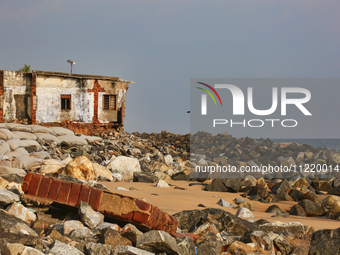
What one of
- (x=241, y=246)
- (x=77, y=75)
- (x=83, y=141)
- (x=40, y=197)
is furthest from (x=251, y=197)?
(x=77, y=75)

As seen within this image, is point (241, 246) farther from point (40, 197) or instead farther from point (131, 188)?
point (131, 188)

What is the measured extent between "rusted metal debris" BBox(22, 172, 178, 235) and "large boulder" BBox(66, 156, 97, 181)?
2441 millimetres

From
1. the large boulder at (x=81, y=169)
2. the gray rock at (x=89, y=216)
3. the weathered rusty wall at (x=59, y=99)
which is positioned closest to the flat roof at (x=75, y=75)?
the weathered rusty wall at (x=59, y=99)

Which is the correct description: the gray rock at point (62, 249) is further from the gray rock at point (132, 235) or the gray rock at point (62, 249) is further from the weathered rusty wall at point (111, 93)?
the weathered rusty wall at point (111, 93)

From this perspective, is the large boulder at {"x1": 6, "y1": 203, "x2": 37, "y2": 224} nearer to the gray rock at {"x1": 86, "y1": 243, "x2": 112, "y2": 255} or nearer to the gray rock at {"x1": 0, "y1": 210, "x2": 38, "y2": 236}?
the gray rock at {"x1": 0, "y1": 210, "x2": 38, "y2": 236}

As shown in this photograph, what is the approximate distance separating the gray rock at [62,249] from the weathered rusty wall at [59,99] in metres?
17.5

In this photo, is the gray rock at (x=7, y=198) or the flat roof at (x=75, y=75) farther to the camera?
the flat roof at (x=75, y=75)

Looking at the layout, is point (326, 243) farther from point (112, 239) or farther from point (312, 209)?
point (312, 209)

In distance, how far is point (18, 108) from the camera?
19078mm

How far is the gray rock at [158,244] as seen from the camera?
129 inches

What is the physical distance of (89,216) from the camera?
3871 millimetres

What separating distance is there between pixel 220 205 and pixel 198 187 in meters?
2.50

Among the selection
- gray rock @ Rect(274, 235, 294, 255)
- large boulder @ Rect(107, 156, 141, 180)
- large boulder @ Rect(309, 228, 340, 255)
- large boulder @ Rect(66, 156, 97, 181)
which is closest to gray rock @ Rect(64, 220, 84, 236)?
gray rock @ Rect(274, 235, 294, 255)

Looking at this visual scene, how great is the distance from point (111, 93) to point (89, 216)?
1789cm
